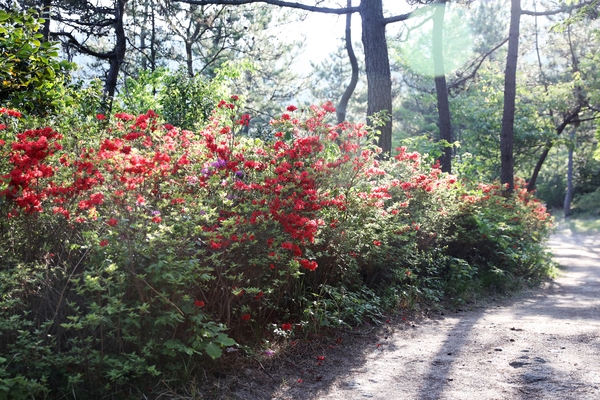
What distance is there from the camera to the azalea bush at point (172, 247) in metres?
3.25

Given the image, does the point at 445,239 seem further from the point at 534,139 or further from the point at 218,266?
the point at 534,139

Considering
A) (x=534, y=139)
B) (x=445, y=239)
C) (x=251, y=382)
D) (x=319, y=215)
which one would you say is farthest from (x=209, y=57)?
(x=251, y=382)

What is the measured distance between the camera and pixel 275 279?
14.9 feet

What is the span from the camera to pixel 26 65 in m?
5.21

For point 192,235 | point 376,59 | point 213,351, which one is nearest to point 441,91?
point 376,59

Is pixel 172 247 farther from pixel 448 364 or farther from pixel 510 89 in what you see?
pixel 510 89

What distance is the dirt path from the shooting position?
3.79 meters

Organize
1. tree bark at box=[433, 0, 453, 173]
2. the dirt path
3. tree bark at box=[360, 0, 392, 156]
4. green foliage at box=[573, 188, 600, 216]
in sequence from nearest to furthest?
the dirt path
tree bark at box=[360, 0, 392, 156]
tree bark at box=[433, 0, 453, 173]
green foliage at box=[573, 188, 600, 216]

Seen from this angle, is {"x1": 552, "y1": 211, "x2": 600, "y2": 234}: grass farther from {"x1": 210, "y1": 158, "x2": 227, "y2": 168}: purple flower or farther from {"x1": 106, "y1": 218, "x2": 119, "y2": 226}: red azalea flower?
{"x1": 106, "y1": 218, "x2": 119, "y2": 226}: red azalea flower

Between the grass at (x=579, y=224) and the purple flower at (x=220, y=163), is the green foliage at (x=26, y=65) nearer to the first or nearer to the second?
the purple flower at (x=220, y=163)

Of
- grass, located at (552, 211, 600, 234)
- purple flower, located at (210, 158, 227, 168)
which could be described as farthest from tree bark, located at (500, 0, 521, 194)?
grass, located at (552, 211, 600, 234)

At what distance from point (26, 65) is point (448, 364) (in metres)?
4.62

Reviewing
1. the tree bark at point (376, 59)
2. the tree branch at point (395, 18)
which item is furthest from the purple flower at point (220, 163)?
the tree branch at point (395, 18)

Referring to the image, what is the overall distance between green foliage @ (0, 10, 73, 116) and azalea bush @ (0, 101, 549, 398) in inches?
23.2
